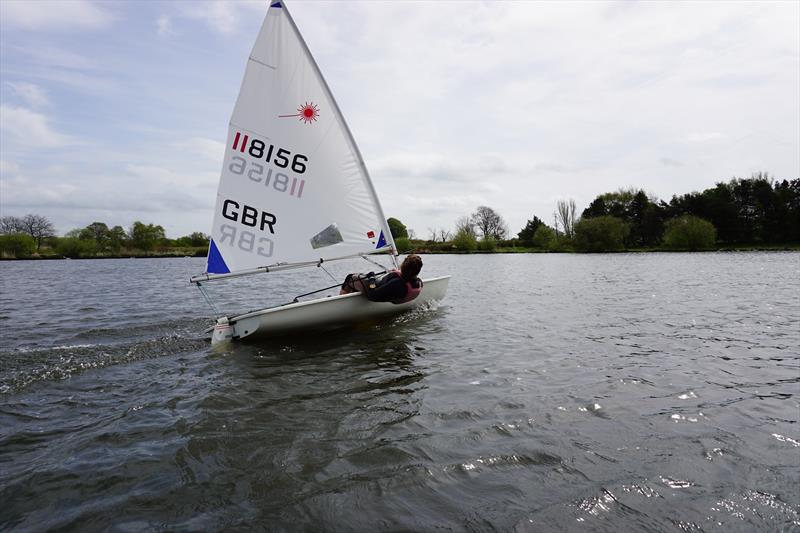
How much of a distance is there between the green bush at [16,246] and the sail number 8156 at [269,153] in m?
80.3

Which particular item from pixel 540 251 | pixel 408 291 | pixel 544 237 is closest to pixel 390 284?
pixel 408 291

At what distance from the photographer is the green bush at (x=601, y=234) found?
65.8m

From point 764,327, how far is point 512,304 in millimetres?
6104

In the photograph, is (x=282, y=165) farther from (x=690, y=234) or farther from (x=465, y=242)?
(x=465, y=242)

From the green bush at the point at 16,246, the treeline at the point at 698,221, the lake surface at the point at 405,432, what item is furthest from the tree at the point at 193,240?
the lake surface at the point at 405,432

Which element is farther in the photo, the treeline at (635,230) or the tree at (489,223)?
the tree at (489,223)

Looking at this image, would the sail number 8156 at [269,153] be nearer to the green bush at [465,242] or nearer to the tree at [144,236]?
the green bush at [465,242]

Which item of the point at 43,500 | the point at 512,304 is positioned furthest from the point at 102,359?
the point at 512,304

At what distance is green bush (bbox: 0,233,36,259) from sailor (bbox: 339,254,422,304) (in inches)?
3193

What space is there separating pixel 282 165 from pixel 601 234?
6630 centimetres

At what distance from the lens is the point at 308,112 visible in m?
8.25

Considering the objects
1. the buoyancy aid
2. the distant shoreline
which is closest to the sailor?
the buoyancy aid

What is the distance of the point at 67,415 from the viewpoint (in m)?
4.77

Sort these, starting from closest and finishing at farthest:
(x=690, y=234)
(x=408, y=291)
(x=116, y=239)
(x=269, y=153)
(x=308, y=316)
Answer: (x=308, y=316), (x=269, y=153), (x=408, y=291), (x=690, y=234), (x=116, y=239)
